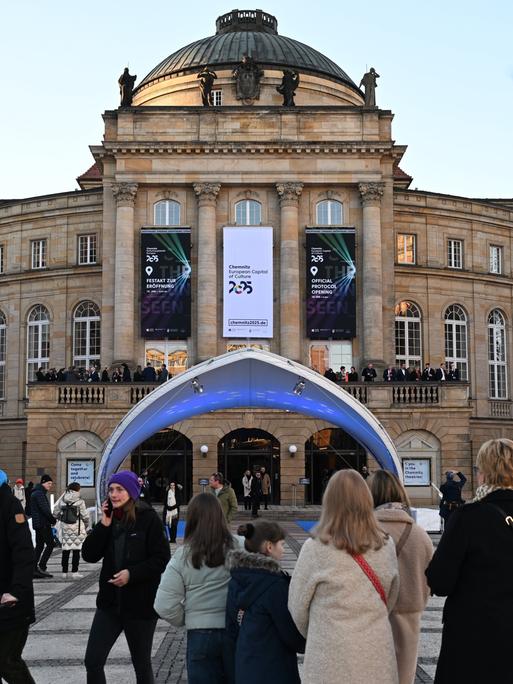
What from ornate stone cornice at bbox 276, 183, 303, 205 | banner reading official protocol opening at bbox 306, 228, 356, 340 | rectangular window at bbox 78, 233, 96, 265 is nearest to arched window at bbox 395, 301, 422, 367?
banner reading official protocol opening at bbox 306, 228, 356, 340

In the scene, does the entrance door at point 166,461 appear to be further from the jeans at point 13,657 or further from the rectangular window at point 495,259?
the jeans at point 13,657

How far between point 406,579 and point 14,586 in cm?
290

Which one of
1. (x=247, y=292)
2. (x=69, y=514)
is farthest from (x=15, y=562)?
(x=247, y=292)

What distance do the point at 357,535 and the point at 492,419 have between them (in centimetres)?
4772

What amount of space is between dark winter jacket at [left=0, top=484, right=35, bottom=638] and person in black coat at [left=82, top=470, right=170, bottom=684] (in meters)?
0.55

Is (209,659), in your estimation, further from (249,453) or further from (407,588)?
(249,453)

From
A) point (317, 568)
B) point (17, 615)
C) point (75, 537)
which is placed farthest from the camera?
point (75, 537)

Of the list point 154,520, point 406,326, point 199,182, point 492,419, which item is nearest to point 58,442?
point 199,182

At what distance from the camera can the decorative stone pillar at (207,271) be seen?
45469 mm

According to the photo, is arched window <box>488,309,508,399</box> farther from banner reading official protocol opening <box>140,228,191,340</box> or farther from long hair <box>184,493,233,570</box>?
long hair <box>184,493,233,570</box>

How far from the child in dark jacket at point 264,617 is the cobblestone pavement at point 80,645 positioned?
418cm

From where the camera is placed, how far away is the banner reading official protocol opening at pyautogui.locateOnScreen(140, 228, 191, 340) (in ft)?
150

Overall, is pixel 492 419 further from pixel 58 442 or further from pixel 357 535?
pixel 357 535

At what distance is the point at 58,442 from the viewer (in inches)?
1683
